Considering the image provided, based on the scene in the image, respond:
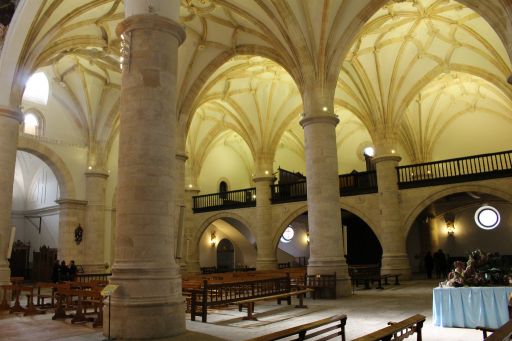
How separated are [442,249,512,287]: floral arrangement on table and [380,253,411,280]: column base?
10495 mm

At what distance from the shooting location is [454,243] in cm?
2327

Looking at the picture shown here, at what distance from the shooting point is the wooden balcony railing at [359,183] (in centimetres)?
1980

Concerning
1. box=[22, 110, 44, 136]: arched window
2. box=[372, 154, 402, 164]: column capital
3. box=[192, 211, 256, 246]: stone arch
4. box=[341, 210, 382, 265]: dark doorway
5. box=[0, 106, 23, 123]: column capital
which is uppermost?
box=[22, 110, 44, 136]: arched window

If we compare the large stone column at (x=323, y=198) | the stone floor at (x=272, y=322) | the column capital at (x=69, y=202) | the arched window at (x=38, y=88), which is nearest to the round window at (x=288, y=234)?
the column capital at (x=69, y=202)

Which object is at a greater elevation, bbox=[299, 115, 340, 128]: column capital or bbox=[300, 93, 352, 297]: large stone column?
bbox=[299, 115, 340, 128]: column capital

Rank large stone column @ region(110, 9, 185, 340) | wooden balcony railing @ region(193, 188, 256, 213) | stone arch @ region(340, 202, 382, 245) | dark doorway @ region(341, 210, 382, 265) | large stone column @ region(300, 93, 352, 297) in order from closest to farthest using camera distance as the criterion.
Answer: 1. large stone column @ region(110, 9, 185, 340)
2. large stone column @ region(300, 93, 352, 297)
3. stone arch @ region(340, 202, 382, 245)
4. wooden balcony railing @ region(193, 188, 256, 213)
5. dark doorway @ region(341, 210, 382, 265)

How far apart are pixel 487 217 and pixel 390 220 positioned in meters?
7.87

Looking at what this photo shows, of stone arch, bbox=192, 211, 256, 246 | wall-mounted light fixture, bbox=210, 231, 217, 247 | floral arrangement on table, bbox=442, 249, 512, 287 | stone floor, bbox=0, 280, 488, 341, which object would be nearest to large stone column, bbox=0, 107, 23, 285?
stone floor, bbox=0, 280, 488, 341

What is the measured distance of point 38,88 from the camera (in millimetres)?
19953

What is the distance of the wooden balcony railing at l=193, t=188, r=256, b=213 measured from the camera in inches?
951

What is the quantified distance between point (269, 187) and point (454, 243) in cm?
1052

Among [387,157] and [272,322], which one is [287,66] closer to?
[387,157]

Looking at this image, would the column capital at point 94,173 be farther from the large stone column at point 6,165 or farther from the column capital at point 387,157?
the column capital at point 387,157

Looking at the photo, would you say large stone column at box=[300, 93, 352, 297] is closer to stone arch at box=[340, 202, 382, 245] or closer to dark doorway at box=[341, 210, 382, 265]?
stone arch at box=[340, 202, 382, 245]
